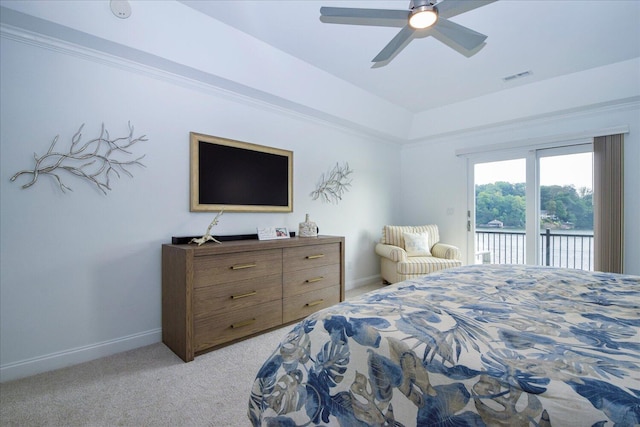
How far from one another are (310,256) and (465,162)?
313 cm

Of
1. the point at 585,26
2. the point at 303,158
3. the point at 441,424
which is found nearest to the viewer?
the point at 441,424

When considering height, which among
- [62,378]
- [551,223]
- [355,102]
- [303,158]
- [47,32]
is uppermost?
[355,102]

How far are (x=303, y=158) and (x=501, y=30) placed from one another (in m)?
2.34

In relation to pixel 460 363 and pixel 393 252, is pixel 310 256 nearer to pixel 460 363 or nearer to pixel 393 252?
pixel 393 252

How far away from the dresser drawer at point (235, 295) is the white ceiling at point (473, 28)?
87.7 inches

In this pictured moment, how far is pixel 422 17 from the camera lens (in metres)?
1.66

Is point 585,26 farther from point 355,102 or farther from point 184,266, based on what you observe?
point 184,266

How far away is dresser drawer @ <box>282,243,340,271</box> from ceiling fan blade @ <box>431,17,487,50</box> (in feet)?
6.93

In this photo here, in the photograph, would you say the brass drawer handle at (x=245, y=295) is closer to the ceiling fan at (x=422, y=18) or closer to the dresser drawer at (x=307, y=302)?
the dresser drawer at (x=307, y=302)

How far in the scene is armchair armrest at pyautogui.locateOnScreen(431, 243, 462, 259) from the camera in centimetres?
406

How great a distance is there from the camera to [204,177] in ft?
9.10

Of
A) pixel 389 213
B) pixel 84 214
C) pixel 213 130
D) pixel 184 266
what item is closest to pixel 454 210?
pixel 389 213

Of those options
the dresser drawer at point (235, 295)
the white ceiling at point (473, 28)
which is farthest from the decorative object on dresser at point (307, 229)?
the white ceiling at point (473, 28)

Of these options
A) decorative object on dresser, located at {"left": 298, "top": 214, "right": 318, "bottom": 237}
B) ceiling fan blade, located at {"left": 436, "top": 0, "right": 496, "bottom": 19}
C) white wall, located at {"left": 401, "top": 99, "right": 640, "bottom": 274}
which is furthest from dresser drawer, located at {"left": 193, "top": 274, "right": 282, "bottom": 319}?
white wall, located at {"left": 401, "top": 99, "right": 640, "bottom": 274}
